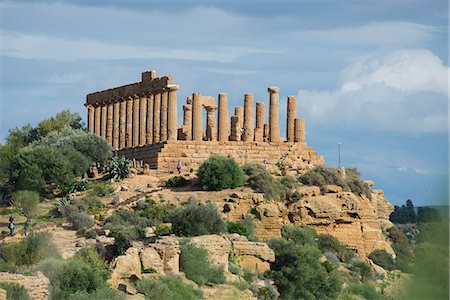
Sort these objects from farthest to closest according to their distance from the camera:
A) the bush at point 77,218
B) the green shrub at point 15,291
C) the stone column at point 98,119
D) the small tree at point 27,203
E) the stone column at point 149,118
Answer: the stone column at point 98,119 < the stone column at point 149,118 < the small tree at point 27,203 < the bush at point 77,218 < the green shrub at point 15,291

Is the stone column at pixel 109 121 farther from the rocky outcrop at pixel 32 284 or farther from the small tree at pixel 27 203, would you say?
the rocky outcrop at pixel 32 284

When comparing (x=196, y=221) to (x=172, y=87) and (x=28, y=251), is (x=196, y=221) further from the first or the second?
(x=172, y=87)

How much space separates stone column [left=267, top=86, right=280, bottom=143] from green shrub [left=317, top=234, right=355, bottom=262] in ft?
39.9

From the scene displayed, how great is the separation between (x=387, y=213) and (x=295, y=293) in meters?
21.4

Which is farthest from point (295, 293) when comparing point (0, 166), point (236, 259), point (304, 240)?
point (0, 166)

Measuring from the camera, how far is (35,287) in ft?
71.7

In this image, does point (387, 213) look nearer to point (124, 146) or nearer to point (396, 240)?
point (396, 240)

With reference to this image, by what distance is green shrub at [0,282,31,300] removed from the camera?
802 inches

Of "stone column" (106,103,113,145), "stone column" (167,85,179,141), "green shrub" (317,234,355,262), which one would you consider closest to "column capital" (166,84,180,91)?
"stone column" (167,85,179,141)

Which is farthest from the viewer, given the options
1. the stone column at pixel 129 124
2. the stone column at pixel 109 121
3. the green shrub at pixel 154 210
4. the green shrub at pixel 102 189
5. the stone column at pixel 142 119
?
the stone column at pixel 109 121

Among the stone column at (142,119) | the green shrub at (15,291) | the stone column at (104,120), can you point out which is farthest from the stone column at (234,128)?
the green shrub at (15,291)

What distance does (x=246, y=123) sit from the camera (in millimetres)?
60781

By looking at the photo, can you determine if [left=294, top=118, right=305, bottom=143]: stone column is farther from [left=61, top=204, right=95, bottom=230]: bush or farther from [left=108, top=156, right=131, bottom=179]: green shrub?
[left=61, top=204, right=95, bottom=230]: bush

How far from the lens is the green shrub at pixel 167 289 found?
27.8 metres
